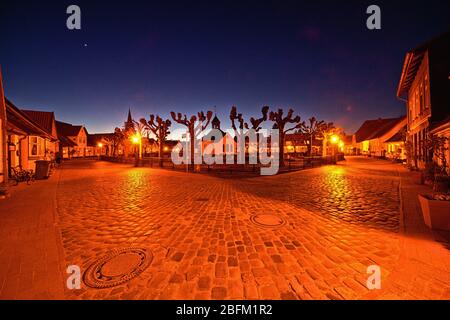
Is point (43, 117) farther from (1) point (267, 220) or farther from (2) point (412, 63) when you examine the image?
(2) point (412, 63)

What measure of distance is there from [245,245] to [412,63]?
20.3 m

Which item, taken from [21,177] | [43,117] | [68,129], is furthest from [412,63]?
[68,129]

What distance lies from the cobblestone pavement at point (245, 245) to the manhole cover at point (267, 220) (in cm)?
16

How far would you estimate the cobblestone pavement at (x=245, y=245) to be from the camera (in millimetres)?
2697

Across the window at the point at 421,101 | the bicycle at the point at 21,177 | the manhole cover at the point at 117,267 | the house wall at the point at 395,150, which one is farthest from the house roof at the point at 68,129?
the house wall at the point at 395,150

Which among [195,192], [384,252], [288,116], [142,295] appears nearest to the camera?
[142,295]

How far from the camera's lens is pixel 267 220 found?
539 cm

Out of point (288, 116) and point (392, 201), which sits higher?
point (288, 116)

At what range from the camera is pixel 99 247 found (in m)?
3.93

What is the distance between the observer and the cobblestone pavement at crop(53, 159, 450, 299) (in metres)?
2.70

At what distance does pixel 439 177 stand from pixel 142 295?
10308mm

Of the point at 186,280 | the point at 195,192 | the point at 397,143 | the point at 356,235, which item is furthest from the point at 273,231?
the point at 397,143

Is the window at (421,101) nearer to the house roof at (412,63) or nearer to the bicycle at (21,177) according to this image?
the house roof at (412,63)
